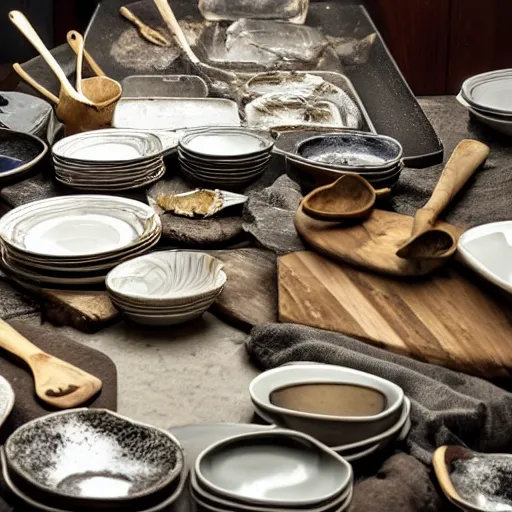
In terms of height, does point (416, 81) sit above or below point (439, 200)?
below

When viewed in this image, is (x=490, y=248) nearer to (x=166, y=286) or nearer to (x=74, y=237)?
(x=166, y=286)

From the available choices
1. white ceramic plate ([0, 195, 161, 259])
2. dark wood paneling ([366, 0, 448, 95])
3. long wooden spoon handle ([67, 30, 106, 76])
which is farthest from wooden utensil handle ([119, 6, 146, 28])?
white ceramic plate ([0, 195, 161, 259])

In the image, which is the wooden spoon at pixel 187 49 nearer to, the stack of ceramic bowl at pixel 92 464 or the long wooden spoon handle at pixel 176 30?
the long wooden spoon handle at pixel 176 30

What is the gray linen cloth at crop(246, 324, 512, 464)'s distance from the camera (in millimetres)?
1445

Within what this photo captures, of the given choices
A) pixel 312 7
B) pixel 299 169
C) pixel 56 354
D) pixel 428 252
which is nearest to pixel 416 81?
pixel 312 7

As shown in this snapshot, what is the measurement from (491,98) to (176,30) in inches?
47.2

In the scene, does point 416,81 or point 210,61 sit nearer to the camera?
point 210,61

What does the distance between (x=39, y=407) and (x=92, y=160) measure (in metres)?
0.86

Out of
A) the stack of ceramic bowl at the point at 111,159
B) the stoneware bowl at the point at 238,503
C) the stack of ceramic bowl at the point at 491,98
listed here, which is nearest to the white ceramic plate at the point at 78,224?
the stack of ceramic bowl at the point at 111,159

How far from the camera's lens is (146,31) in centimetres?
349

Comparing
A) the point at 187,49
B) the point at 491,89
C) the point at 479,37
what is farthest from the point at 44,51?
the point at 479,37

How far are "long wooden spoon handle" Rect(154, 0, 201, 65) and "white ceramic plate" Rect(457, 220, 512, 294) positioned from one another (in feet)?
4.90

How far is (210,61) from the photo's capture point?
327cm

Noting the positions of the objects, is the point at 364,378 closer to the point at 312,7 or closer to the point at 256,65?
the point at 256,65
